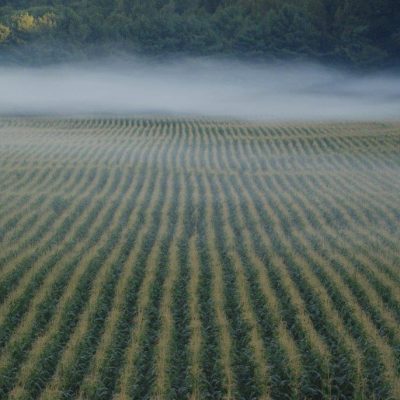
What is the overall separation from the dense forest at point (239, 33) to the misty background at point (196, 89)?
6.00 ft

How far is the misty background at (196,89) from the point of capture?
172 ft

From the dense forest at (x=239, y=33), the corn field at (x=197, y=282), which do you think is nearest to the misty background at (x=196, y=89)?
the dense forest at (x=239, y=33)

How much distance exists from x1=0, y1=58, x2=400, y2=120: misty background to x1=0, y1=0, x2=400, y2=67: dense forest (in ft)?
6.00

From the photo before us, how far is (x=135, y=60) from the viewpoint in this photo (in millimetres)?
72625

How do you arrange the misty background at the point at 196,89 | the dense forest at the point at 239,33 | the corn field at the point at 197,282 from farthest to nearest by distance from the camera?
the dense forest at the point at 239,33
the misty background at the point at 196,89
the corn field at the point at 197,282

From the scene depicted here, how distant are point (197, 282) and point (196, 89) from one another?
60.1 meters

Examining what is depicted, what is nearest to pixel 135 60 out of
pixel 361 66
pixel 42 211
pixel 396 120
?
pixel 361 66

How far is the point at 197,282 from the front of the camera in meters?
11.7

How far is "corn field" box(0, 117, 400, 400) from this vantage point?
838 centimetres

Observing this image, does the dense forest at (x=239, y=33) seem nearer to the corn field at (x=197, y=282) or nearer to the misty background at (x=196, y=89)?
the misty background at (x=196, y=89)

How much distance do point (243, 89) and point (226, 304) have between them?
61.8 meters

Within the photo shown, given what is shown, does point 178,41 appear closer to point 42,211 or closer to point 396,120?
point 396,120

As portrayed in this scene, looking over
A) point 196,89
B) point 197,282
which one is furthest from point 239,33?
point 197,282

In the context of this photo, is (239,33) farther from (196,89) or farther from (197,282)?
(197,282)
